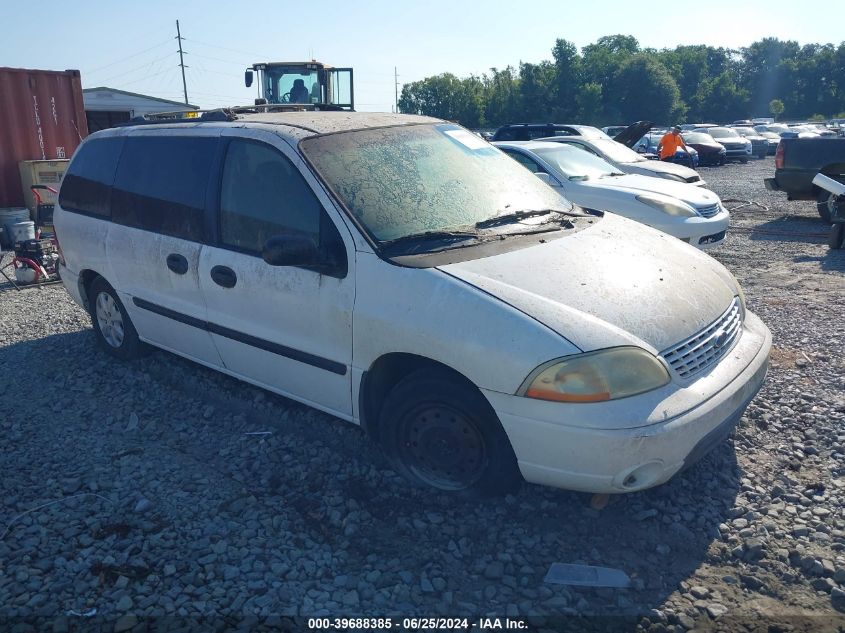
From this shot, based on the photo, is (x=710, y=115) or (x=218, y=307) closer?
(x=218, y=307)

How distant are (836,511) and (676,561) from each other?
904 mm

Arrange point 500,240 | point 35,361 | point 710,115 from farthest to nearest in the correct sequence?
point 710,115 → point 35,361 → point 500,240

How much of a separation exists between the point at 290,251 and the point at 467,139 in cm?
165

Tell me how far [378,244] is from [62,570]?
200 centimetres

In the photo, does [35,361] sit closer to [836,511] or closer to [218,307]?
[218,307]

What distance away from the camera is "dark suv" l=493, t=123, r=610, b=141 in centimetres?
1395

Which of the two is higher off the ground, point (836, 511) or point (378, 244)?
point (378, 244)

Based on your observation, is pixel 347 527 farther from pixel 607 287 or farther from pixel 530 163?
pixel 530 163

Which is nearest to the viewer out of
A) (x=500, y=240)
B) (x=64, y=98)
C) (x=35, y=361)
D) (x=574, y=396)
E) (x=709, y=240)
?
(x=574, y=396)

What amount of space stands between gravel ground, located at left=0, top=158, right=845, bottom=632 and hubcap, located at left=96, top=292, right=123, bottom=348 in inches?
25.5

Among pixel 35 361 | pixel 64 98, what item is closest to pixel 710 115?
pixel 64 98

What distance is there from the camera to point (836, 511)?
328 centimetres

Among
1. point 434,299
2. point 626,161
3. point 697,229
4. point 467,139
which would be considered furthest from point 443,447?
point 626,161

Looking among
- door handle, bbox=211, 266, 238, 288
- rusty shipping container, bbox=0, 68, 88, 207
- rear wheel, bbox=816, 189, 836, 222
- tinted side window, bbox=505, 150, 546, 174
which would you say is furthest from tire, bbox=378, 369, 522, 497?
rusty shipping container, bbox=0, 68, 88, 207
